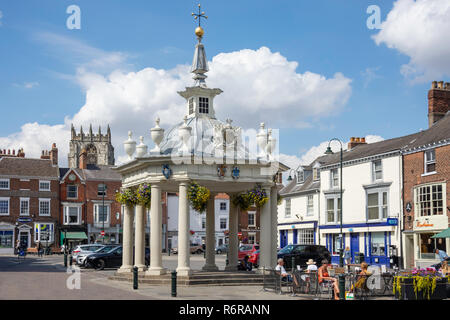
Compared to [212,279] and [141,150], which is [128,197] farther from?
[212,279]

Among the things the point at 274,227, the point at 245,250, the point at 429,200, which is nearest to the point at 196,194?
the point at 274,227

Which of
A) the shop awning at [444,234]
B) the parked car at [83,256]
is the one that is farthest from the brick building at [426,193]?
the parked car at [83,256]

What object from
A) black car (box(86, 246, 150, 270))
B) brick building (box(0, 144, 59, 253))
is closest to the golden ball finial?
black car (box(86, 246, 150, 270))

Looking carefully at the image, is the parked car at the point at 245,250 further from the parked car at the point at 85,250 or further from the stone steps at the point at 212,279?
the stone steps at the point at 212,279

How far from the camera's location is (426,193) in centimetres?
3812

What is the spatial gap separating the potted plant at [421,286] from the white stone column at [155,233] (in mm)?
9058

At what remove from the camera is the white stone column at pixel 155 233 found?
2312 centimetres

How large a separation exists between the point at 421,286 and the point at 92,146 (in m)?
145

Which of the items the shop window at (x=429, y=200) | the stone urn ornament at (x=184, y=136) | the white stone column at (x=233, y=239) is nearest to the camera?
the stone urn ornament at (x=184, y=136)

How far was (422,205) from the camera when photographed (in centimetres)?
3853

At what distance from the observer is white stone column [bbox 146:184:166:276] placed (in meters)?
23.1
